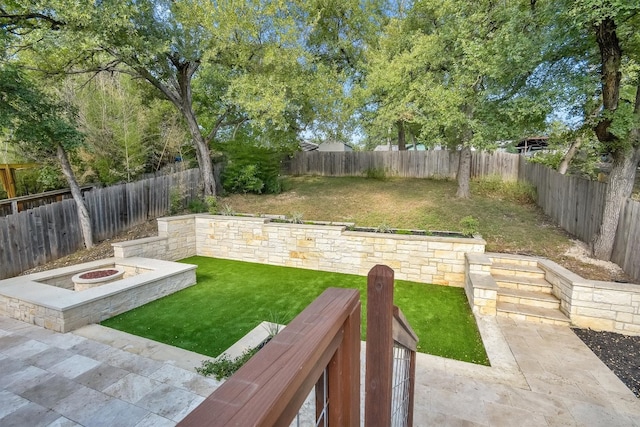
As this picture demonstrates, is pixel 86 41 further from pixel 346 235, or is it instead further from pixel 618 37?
pixel 618 37

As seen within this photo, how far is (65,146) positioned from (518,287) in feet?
→ 27.1

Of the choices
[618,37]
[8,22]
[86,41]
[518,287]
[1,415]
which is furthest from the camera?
[8,22]

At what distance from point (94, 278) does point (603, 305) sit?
23.2 feet

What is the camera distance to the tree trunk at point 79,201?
610 centimetres

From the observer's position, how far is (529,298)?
4.32 metres

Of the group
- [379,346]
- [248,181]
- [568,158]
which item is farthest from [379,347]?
[568,158]

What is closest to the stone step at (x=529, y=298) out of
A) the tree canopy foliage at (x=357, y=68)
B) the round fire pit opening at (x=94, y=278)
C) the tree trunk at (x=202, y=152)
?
the tree canopy foliage at (x=357, y=68)

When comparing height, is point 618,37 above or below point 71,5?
below

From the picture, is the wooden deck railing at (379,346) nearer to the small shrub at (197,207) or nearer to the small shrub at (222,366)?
the small shrub at (222,366)

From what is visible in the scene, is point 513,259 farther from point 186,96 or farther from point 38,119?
point 38,119

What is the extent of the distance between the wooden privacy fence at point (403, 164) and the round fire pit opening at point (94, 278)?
35.4ft

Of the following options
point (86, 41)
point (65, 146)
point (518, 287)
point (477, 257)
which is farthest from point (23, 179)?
point (518, 287)

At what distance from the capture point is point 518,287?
4.63m

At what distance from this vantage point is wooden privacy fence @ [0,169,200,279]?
5508 millimetres
